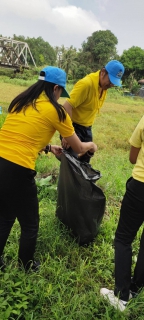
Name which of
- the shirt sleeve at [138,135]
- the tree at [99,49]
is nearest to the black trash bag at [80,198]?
the shirt sleeve at [138,135]

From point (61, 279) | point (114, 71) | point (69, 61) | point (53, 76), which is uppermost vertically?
point (69, 61)

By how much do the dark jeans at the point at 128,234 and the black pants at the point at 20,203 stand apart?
0.53 m

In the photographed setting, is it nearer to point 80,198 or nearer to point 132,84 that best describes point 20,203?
point 80,198

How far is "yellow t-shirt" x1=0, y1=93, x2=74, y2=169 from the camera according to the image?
4.83 feet

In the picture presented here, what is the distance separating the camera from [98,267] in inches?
76.8

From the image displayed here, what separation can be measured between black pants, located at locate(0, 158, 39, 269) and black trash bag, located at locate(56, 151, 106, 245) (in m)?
0.42

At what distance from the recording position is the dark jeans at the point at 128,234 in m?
1.49

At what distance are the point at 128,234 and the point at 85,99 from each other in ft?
4.11

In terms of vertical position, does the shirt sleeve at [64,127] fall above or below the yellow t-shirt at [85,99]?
below

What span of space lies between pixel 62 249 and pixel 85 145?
85 cm

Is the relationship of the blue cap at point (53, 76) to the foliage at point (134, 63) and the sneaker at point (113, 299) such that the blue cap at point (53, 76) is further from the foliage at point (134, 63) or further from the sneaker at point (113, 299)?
the foliage at point (134, 63)

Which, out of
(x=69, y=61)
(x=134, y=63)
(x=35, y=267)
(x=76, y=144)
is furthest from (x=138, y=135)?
(x=134, y=63)

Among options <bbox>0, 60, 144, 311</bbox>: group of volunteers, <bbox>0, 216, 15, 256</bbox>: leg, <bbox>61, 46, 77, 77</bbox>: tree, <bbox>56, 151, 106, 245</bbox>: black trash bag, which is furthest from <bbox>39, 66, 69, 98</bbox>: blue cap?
<bbox>61, 46, 77, 77</bbox>: tree

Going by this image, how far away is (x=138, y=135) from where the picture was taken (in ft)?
4.88
